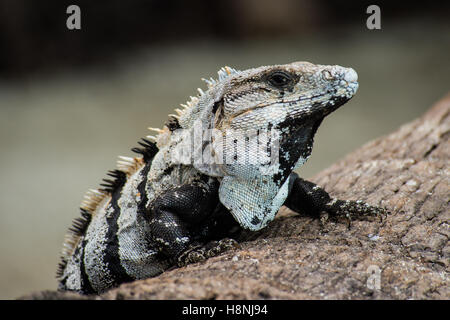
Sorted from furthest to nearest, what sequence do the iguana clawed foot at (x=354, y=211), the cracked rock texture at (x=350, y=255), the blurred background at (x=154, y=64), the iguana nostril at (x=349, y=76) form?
1. the blurred background at (x=154, y=64)
2. the iguana clawed foot at (x=354, y=211)
3. the iguana nostril at (x=349, y=76)
4. the cracked rock texture at (x=350, y=255)

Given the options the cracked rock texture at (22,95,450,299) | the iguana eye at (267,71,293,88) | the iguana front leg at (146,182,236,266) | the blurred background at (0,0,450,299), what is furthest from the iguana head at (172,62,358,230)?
the blurred background at (0,0,450,299)

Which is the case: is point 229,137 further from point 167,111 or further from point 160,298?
point 167,111

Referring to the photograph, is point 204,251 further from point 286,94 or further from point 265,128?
point 286,94

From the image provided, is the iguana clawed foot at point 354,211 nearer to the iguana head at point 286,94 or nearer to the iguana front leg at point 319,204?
the iguana front leg at point 319,204

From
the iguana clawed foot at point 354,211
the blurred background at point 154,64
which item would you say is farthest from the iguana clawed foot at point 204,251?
the blurred background at point 154,64

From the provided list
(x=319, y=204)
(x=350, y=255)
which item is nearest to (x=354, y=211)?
(x=319, y=204)

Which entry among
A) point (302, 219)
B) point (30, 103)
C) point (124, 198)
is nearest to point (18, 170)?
point (30, 103)
